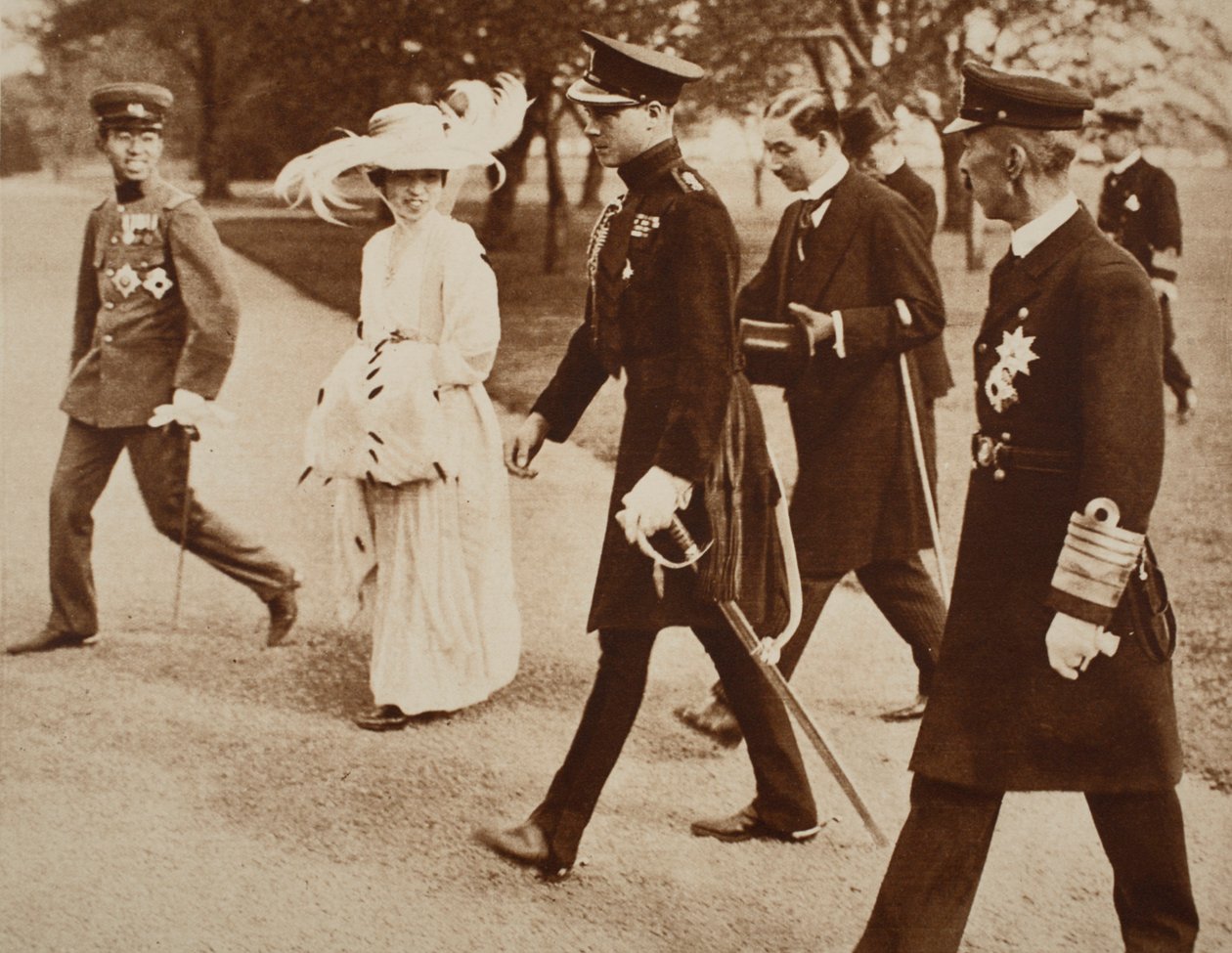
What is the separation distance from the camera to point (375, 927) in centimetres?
332

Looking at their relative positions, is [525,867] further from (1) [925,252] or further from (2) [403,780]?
(1) [925,252]

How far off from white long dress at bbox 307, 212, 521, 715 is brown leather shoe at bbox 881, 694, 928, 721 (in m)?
1.07

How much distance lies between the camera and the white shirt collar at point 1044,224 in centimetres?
263

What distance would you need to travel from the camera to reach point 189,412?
4379mm

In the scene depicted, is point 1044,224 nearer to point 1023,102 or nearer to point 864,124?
point 1023,102

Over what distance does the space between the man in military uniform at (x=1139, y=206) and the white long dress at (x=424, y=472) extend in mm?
1588

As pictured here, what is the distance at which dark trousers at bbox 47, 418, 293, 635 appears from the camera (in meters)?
4.49

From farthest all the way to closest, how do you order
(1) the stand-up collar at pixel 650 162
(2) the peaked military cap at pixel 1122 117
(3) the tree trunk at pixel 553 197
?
(3) the tree trunk at pixel 553 197 < (2) the peaked military cap at pixel 1122 117 < (1) the stand-up collar at pixel 650 162

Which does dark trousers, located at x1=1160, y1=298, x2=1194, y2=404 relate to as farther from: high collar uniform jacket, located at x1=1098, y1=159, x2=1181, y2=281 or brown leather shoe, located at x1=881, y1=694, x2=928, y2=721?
brown leather shoe, located at x1=881, y1=694, x2=928, y2=721

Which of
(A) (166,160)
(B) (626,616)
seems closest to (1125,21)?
(B) (626,616)

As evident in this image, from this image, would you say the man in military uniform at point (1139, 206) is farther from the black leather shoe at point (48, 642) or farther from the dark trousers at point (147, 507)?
the black leather shoe at point (48, 642)

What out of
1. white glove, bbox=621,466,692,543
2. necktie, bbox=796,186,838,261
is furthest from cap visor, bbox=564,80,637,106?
necktie, bbox=796,186,838,261

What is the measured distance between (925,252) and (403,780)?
6.29 feet

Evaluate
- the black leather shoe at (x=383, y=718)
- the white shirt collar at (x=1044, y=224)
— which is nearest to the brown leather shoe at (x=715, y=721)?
the black leather shoe at (x=383, y=718)
